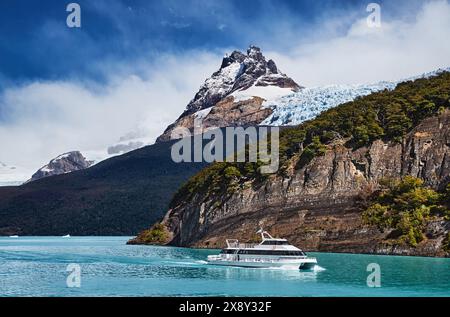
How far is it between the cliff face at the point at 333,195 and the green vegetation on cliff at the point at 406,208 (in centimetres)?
210

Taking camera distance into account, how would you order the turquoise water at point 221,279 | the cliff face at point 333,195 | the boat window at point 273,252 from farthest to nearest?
1. the cliff face at point 333,195
2. the boat window at point 273,252
3. the turquoise water at point 221,279

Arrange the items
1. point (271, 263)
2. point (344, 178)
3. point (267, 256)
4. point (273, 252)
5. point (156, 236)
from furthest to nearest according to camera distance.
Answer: point (156, 236) → point (344, 178) → point (267, 256) → point (273, 252) → point (271, 263)

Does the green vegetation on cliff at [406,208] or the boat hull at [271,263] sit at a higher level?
the green vegetation on cliff at [406,208]

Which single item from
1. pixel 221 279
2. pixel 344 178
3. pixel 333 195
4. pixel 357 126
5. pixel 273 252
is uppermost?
pixel 357 126

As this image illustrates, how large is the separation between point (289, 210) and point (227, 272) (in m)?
54.0

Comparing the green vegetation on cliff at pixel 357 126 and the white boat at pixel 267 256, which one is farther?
the green vegetation on cliff at pixel 357 126

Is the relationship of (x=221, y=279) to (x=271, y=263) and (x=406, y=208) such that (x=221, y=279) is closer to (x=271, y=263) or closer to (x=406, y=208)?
(x=271, y=263)

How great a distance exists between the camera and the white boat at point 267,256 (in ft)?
295

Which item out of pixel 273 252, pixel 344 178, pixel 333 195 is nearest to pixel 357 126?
pixel 344 178

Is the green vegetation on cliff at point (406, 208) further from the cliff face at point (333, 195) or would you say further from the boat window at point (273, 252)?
the boat window at point (273, 252)

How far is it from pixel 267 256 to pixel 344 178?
155 feet

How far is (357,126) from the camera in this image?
144500 millimetres

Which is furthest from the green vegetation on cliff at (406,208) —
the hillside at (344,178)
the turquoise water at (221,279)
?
the turquoise water at (221,279)
